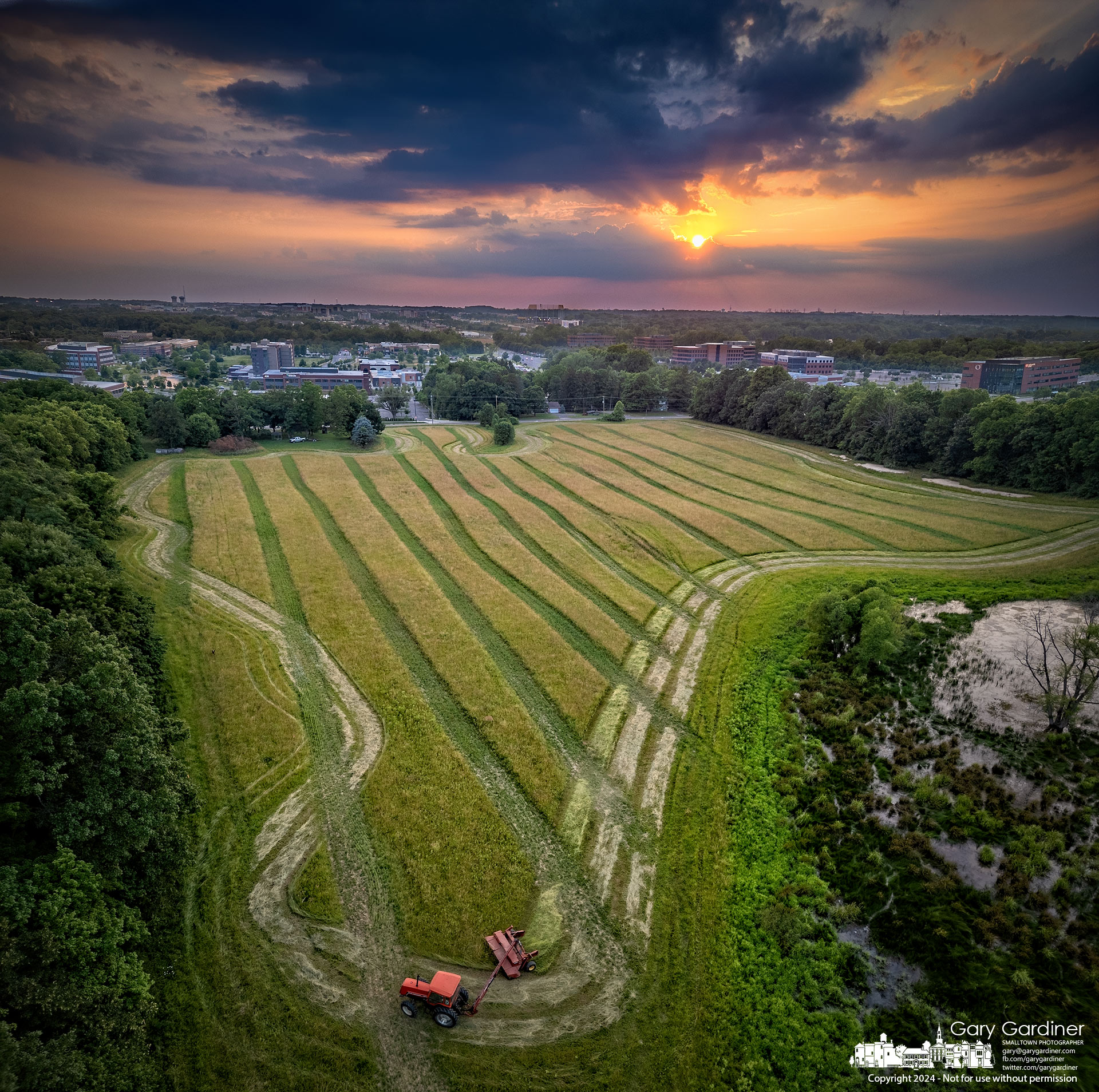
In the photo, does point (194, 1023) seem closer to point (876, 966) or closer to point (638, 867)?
point (638, 867)

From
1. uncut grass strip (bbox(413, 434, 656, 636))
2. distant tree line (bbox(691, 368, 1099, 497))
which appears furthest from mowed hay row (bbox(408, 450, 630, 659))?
distant tree line (bbox(691, 368, 1099, 497))

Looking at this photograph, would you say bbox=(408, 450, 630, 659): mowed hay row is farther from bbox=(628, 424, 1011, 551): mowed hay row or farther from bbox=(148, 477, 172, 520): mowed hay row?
bbox=(628, 424, 1011, 551): mowed hay row

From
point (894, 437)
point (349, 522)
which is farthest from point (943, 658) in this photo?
point (894, 437)

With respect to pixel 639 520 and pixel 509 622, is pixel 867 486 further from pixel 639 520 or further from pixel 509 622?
pixel 509 622

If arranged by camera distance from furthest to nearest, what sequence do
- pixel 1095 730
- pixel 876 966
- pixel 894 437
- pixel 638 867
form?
1. pixel 894 437
2. pixel 1095 730
3. pixel 638 867
4. pixel 876 966

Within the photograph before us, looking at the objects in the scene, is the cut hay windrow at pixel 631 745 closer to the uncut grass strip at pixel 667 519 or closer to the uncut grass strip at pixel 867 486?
the uncut grass strip at pixel 667 519

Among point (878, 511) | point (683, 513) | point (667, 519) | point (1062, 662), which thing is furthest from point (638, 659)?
point (878, 511)
